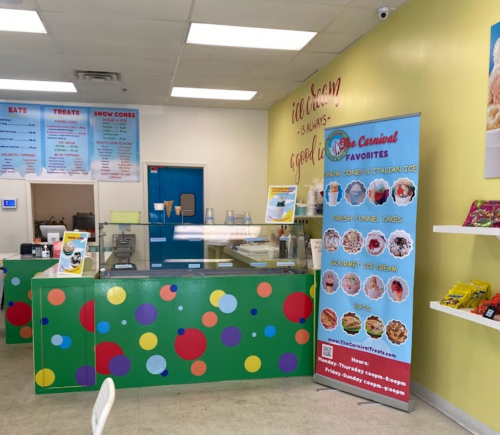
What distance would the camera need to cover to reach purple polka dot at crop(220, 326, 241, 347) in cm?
368

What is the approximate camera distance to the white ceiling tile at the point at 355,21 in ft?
11.8

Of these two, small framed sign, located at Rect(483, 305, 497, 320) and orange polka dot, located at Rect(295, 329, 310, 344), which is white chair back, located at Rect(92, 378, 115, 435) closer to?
small framed sign, located at Rect(483, 305, 497, 320)

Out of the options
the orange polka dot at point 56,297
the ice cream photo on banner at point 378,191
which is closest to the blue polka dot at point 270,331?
the ice cream photo on banner at point 378,191

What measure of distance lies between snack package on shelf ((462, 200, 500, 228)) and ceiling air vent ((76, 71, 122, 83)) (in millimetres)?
4383

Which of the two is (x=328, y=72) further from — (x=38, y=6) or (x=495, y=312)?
(x=495, y=312)

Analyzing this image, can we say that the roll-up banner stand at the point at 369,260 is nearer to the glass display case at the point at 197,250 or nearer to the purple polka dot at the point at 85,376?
the glass display case at the point at 197,250

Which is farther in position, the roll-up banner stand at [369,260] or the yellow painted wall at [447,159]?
the roll-up banner stand at [369,260]

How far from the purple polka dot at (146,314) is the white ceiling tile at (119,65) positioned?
2.79 metres

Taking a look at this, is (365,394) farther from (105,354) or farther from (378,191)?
(105,354)

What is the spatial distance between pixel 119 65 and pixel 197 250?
259cm

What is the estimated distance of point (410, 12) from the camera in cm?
344

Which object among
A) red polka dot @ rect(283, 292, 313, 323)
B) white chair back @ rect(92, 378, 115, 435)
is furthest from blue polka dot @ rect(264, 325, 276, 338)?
white chair back @ rect(92, 378, 115, 435)

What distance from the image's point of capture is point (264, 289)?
12.3ft

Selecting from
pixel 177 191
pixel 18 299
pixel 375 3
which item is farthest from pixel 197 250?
pixel 177 191
